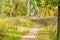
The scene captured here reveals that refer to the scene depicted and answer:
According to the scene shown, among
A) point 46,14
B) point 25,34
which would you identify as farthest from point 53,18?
point 25,34

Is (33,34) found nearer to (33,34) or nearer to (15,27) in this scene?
(33,34)

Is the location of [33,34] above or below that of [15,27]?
below

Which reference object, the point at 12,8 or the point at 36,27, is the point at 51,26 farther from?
the point at 12,8

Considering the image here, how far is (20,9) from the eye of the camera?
3.94 metres

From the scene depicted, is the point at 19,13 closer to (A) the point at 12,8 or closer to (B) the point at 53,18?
(A) the point at 12,8

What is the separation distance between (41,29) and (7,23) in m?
0.52

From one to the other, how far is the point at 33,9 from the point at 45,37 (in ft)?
1.49

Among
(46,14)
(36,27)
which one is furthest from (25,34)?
(46,14)

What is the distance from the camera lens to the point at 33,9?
155 inches

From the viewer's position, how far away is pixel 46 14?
3.93 m

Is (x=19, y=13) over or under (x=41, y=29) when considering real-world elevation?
over

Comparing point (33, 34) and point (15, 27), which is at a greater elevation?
point (15, 27)

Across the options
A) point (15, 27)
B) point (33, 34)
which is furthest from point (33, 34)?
point (15, 27)

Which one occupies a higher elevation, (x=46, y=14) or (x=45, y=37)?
(x=46, y=14)
